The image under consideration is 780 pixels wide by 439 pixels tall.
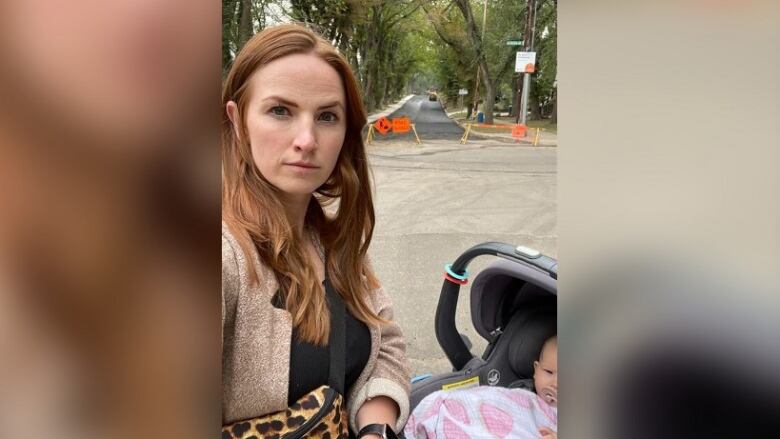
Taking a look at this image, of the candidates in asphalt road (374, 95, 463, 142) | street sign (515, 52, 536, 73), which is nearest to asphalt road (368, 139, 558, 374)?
asphalt road (374, 95, 463, 142)

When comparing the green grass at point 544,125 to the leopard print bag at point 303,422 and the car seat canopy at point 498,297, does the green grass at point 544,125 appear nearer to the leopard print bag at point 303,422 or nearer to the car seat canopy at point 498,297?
the leopard print bag at point 303,422

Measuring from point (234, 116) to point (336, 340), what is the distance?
32 centimetres

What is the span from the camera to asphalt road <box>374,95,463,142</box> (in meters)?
0.77

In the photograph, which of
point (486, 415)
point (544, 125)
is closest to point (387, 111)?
point (544, 125)

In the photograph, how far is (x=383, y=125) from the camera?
75 centimetres

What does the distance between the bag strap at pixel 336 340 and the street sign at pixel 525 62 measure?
0.40 meters

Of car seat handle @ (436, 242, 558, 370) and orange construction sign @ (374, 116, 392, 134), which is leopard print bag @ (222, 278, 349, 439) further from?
car seat handle @ (436, 242, 558, 370)

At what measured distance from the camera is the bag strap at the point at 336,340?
699 mm

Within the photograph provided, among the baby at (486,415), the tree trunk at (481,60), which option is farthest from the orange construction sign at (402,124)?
the baby at (486,415)
